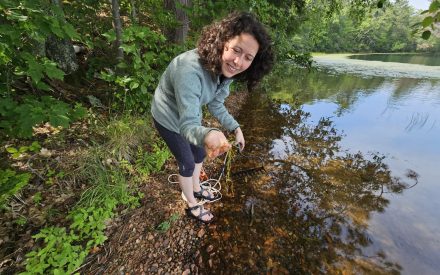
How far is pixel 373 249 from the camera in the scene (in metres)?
2.40

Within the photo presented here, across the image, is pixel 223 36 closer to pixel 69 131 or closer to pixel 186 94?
pixel 186 94

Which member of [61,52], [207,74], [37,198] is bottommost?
[37,198]

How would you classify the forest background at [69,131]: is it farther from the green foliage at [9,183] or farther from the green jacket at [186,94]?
the green jacket at [186,94]

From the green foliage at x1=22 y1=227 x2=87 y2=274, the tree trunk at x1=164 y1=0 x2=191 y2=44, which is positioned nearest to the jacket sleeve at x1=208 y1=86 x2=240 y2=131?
the green foliage at x1=22 y1=227 x2=87 y2=274

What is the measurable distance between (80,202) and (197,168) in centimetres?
113

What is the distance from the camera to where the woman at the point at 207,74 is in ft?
4.48

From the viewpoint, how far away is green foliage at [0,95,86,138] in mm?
1798

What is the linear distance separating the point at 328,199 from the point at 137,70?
292 cm

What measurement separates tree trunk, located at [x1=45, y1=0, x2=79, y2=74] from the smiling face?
3.07 m

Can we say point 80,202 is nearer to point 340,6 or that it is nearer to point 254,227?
point 254,227

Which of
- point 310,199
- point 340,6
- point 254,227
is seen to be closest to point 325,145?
point 310,199

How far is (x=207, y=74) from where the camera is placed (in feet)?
5.31

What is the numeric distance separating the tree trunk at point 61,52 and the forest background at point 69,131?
0.01 m

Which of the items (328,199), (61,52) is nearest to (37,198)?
(61,52)
